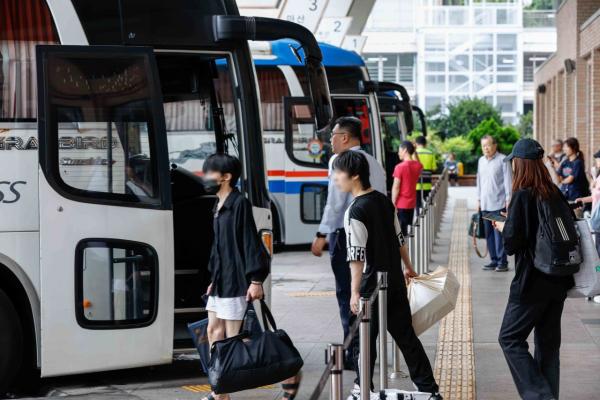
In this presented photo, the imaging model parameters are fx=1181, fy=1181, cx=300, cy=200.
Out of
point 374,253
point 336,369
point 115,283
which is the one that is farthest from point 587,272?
point 115,283

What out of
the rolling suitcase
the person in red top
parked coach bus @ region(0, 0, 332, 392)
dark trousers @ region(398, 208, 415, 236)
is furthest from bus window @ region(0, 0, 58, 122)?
dark trousers @ region(398, 208, 415, 236)

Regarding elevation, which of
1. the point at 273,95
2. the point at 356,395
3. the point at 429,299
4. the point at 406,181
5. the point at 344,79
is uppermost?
the point at 344,79

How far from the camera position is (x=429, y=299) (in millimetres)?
8062

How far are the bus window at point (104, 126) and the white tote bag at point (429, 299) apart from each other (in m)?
2.02

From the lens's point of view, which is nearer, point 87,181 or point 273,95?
point 87,181

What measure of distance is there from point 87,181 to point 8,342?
1285 mm

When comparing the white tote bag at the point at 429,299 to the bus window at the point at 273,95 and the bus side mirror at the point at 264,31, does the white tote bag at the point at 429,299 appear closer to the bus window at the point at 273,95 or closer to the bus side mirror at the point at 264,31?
the bus side mirror at the point at 264,31

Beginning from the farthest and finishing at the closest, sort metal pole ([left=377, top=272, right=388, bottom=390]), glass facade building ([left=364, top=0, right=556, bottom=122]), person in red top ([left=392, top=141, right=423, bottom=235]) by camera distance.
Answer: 1. glass facade building ([left=364, top=0, right=556, bottom=122])
2. person in red top ([left=392, top=141, right=423, bottom=235])
3. metal pole ([left=377, top=272, right=388, bottom=390])

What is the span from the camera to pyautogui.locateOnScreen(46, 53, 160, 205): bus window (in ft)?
27.8

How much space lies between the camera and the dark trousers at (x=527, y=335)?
286 inches

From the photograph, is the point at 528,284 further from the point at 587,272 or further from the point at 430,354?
the point at 430,354

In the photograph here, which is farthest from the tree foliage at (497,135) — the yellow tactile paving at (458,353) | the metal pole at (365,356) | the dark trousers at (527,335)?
the metal pole at (365,356)

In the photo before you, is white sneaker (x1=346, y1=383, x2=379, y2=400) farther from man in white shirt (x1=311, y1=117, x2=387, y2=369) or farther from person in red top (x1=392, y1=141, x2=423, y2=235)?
person in red top (x1=392, y1=141, x2=423, y2=235)

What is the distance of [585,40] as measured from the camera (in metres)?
31.9
